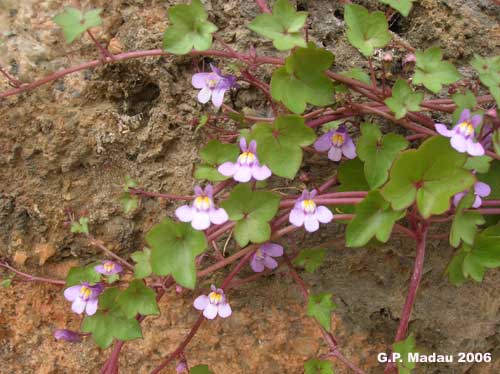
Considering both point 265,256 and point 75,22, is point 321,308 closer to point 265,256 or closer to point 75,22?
point 265,256

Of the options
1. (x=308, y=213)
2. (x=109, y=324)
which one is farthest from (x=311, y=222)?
(x=109, y=324)

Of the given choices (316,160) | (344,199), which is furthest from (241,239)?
(316,160)

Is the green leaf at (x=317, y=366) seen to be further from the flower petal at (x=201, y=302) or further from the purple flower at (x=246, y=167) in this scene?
the purple flower at (x=246, y=167)

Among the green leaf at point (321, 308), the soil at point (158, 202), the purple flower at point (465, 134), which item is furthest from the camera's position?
the soil at point (158, 202)

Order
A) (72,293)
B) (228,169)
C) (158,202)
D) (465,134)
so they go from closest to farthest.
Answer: (465,134) → (228,169) → (72,293) → (158,202)

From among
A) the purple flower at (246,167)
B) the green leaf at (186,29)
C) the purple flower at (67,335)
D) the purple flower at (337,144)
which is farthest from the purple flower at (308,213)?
Result: the purple flower at (67,335)

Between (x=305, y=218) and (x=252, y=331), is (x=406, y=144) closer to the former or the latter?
(x=305, y=218)
